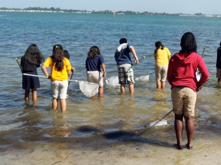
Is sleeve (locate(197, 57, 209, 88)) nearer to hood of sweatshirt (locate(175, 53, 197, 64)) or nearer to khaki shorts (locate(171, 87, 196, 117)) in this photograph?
hood of sweatshirt (locate(175, 53, 197, 64))

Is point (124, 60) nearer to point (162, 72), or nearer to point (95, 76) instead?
point (95, 76)

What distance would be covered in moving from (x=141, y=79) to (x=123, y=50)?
11.6 feet

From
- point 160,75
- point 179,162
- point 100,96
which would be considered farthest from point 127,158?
point 160,75

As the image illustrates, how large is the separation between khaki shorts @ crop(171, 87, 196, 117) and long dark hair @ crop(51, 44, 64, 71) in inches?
118

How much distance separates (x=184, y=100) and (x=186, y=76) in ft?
1.21

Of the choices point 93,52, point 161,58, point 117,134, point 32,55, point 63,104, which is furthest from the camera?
point 161,58

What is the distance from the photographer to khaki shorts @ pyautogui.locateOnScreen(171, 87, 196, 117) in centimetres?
459

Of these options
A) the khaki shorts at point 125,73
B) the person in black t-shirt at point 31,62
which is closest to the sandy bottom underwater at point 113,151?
the person in black t-shirt at point 31,62

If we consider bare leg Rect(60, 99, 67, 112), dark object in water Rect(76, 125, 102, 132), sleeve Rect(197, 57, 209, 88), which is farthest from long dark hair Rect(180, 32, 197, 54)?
bare leg Rect(60, 99, 67, 112)

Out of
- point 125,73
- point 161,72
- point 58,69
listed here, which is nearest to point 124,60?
point 125,73

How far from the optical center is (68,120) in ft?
22.5

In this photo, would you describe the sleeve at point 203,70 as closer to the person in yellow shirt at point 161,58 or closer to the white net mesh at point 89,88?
the white net mesh at point 89,88

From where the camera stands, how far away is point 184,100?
4637 millimetres

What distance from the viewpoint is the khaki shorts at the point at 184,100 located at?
4586 mm
